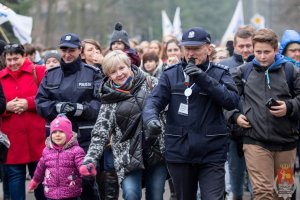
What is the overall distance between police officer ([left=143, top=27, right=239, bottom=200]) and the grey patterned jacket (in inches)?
18.2

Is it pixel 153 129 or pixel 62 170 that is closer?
pixel 153 129

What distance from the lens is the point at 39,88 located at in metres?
9.91

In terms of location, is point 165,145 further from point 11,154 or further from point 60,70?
point 11,154

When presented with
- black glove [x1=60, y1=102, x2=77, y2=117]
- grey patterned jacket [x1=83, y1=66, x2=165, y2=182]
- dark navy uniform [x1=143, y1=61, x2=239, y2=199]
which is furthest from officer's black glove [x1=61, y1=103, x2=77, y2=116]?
dark navy uniform [x1=143, y1=61, x2=239, y2=199]

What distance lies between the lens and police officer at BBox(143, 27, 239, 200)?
7836mm

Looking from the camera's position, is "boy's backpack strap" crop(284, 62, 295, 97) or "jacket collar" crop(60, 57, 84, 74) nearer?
"boy's backpack strap" crop(284, 62, 295, 97)

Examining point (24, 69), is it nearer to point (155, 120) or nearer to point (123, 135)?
point (123, 135)

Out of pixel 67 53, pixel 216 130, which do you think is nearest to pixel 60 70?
pixel 67 53

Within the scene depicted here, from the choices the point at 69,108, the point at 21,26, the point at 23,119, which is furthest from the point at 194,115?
the point at 21,26

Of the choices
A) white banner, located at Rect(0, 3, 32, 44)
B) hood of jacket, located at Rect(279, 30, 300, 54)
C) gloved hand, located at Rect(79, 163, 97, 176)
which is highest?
white banner, located at Rect(0, 3, 32, 44)

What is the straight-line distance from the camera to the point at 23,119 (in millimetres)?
10602

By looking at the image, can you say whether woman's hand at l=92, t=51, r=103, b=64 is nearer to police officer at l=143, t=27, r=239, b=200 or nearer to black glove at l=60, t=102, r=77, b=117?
black glove at l=60, t=102, r=77, b=117

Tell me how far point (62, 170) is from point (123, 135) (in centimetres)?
105

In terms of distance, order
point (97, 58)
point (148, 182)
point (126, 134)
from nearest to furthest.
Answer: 1. point (126, 134)
2. point (148, 182)
3. point (97, 58)
